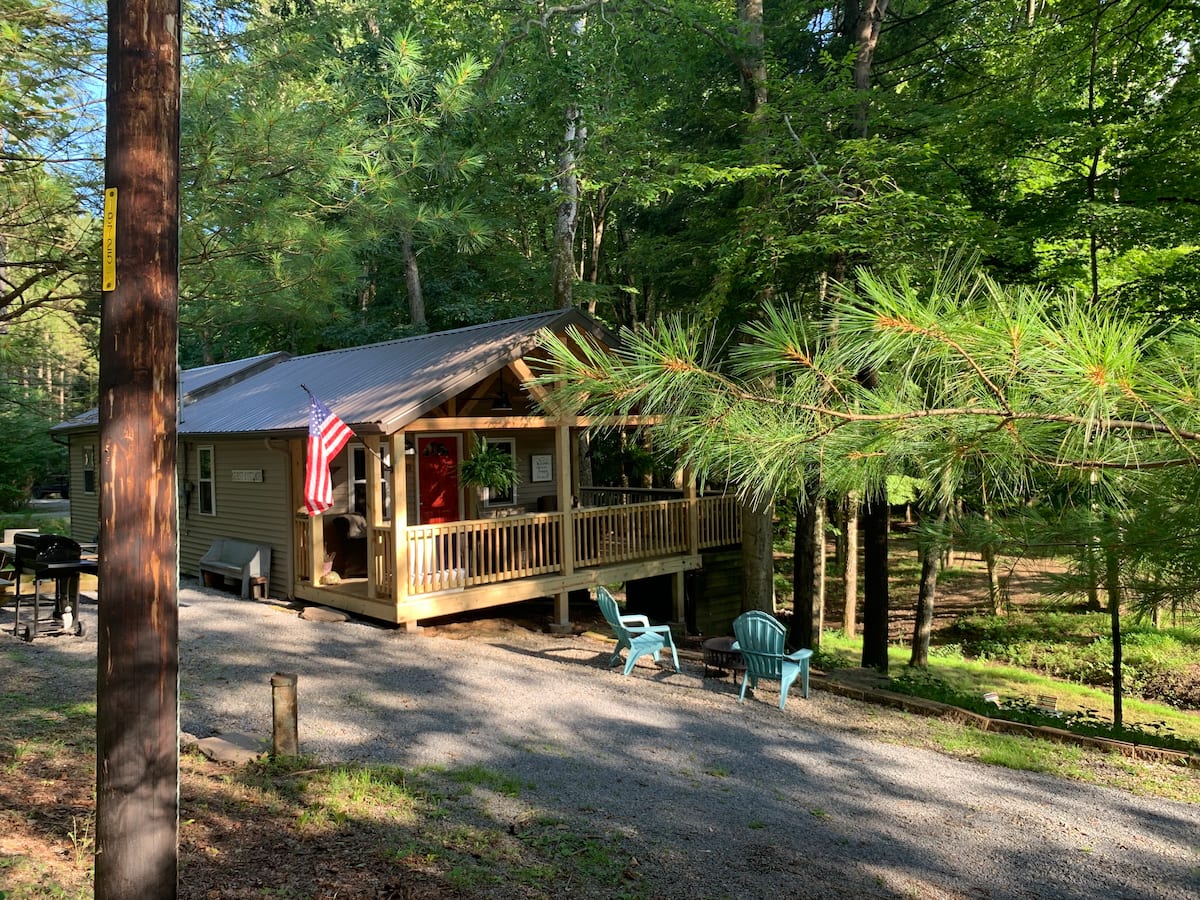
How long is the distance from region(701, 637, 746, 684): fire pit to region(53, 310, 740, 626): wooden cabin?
3053 millimetres

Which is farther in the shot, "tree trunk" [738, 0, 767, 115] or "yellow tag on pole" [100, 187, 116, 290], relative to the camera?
"tree trunk" [738, 0, 767, 115]

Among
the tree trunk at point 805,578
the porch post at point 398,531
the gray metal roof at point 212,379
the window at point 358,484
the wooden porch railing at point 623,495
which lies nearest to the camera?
the porch post at point 398,531

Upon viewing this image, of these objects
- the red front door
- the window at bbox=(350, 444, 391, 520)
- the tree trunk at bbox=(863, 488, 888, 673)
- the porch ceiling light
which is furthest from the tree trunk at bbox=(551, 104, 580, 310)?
the tree trunk at bbox=(863, 488, 888, 673)

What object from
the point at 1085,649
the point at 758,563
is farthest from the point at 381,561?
the point at 1085,649

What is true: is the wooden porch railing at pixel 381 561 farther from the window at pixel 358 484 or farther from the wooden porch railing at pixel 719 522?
the wooden porch railing at pixel 719 522

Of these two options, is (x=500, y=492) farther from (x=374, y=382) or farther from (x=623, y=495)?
(x=374, y=382)

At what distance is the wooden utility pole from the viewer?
2912 mm

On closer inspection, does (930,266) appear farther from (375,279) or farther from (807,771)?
(375,279)

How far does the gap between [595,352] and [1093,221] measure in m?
9.65

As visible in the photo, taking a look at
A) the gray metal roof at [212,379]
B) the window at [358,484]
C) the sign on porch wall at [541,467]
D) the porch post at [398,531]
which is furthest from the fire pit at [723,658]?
the gray metal roof at [212,379]

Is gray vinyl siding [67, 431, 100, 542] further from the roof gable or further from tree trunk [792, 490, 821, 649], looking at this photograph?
tree trunk [792, 490, 821, 649]

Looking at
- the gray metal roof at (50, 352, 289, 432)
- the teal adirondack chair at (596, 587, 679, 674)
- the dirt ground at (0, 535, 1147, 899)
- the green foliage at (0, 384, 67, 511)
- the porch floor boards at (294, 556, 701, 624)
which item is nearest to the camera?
the dirt ground at (0, 535, 1147, 899)

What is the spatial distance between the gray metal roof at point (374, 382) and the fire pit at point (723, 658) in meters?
4.19

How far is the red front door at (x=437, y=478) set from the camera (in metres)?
13.9
